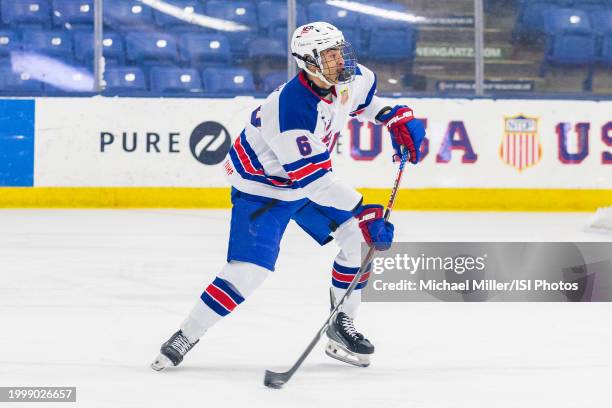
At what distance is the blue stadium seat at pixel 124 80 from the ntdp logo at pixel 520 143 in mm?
2800

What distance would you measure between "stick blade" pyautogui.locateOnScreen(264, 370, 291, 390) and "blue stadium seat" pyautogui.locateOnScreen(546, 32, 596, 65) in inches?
240

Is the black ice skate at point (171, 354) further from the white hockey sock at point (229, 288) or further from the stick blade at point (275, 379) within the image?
the stick blade at point (275, 379)

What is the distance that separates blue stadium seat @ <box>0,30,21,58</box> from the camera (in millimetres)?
8234

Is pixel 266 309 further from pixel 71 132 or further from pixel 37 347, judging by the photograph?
pixel 71 132

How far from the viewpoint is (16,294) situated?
14.4 feet

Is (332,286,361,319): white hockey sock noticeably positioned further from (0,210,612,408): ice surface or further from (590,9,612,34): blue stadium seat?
(590,9,612,34): blue stadium seat

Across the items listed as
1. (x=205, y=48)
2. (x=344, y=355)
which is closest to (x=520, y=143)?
(x=205, y=48)

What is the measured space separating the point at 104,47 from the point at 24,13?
75cm

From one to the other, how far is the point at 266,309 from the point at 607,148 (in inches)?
194

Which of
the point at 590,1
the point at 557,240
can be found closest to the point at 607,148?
the point at 590,1

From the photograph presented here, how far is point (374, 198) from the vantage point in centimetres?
816

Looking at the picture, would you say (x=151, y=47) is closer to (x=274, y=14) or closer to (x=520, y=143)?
(x=274, y=14)

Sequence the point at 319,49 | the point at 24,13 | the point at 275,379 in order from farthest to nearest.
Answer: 1. the point at 24,13
2. the point at 319,49
3. the point at 275,379
